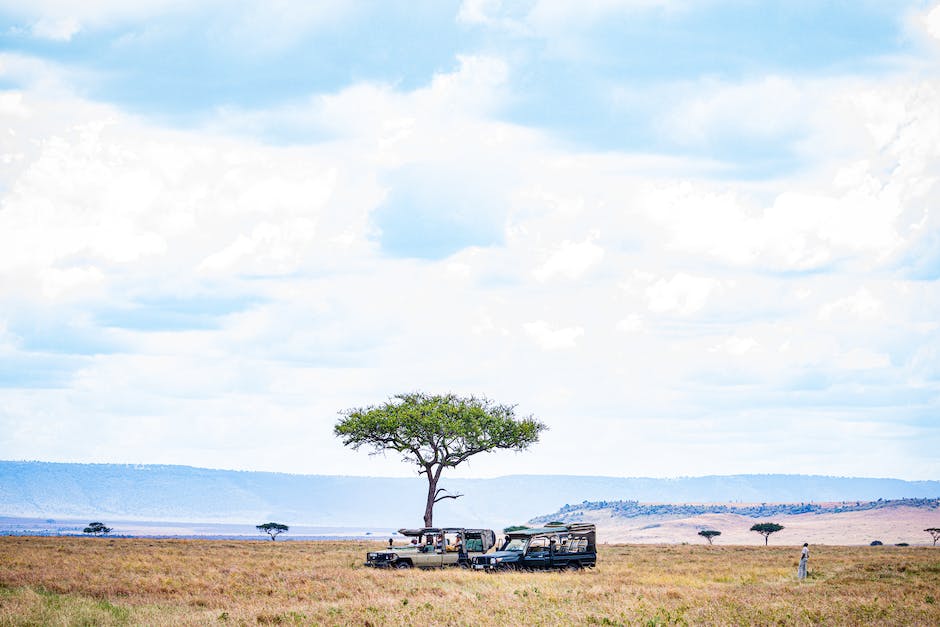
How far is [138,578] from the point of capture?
141 feet

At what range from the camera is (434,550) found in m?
50.3

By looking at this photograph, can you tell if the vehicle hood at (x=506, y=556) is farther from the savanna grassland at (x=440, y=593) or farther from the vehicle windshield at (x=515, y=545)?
the savanna grassland at (x=440, y=593)

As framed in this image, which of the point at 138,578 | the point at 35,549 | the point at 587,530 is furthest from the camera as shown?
the point at 35,549

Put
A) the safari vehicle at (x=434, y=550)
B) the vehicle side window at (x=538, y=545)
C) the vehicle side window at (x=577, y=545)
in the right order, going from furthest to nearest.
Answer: the vehicle side window at (x=577, y=545) < the safari vehicle at (x=434, y=550) < the vehicle side window at (x=538, y=545)

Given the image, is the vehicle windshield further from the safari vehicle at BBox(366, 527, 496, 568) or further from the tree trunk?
the tree trunk

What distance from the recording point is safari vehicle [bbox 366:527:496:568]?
49.5 metres

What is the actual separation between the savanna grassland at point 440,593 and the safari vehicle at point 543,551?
1.10 m

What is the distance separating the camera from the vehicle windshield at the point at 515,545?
4911cm

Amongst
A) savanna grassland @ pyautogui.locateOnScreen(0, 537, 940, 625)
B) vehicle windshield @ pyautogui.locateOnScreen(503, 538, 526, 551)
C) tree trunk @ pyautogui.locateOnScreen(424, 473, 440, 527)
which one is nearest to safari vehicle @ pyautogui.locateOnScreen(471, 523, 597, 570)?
vehicle windshield @ pyautogui.locateOnScreen(503, 538, 526, 551)

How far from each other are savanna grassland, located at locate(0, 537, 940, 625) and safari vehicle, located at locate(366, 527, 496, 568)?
1.29 meters

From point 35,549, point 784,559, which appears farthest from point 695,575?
point 35,549

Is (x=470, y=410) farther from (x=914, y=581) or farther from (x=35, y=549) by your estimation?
(x=914, y=581)

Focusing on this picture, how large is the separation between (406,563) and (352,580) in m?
7.09

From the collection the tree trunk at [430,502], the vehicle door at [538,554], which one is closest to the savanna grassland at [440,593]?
the vehicle door at [538,554]
